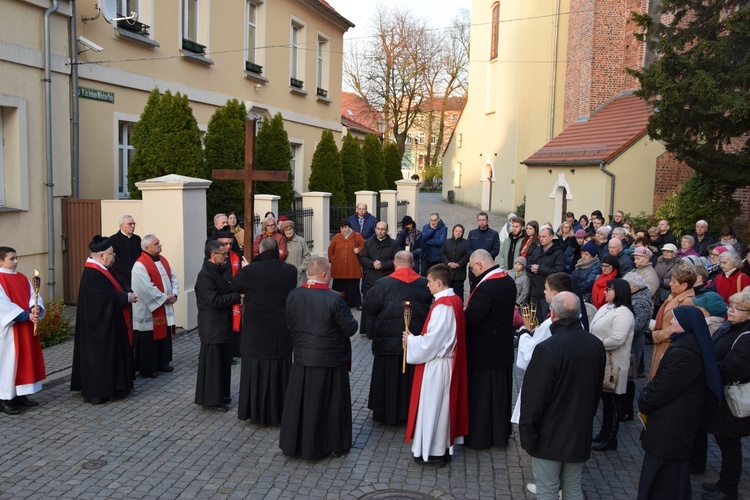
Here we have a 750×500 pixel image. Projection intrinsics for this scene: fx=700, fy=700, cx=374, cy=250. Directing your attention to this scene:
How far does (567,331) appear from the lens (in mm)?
4660

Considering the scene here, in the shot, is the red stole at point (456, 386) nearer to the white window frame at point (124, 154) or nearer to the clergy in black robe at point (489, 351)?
the clergy in black robe at point (489, 351)

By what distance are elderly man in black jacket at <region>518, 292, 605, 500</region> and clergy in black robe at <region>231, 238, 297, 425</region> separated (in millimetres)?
2677

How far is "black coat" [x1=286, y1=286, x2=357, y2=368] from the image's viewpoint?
5836 millimetres

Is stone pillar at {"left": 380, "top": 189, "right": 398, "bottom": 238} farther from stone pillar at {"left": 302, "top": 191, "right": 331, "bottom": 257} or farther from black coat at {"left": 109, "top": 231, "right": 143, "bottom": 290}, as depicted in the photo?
black coat at {"left": 109, "top": 231, "right": 143, "bottom": 290}

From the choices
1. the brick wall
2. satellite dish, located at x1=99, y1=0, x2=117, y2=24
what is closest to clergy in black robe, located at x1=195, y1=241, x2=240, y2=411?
satellite dish, located at x1=99, y1=0, x2=117, y2=24

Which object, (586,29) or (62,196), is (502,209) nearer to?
(586,29)

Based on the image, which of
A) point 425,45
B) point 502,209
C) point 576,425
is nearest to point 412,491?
point 576,425

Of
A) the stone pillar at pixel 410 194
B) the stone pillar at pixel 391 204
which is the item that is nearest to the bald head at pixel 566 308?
the stone pillar at pixel 391 204

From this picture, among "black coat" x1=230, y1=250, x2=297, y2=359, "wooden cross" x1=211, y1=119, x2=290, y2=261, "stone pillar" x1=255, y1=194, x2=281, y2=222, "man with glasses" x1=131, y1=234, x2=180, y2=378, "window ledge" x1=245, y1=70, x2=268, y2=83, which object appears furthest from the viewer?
"window ledge" x1=245, y1=70, x2=268, y2=83

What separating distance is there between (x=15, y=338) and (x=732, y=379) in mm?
6375

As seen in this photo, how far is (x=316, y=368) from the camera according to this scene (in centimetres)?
593

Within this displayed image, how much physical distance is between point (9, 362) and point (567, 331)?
5322 millimetres

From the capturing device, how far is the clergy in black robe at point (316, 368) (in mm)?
5863

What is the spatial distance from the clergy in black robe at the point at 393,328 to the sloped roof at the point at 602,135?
14.7 meters
